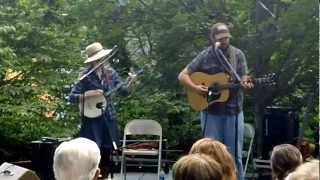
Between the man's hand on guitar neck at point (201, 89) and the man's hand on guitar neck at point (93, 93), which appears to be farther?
the man's hand on guitar neck at point (93, 93)

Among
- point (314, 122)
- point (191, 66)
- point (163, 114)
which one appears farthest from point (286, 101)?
point (191, 66)

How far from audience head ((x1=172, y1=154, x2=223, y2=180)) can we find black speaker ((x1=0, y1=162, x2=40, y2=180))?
3.61 feet

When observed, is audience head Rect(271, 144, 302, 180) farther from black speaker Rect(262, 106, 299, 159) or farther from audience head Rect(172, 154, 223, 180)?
black speaker Rect(262, 106, 299, 159)

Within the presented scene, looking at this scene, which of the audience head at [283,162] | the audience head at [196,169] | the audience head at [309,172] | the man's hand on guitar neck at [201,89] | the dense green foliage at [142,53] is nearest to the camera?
the audience head at [309,172]

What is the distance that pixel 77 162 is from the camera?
118 inches

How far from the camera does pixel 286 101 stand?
789cm

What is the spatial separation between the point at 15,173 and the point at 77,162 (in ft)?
2.64

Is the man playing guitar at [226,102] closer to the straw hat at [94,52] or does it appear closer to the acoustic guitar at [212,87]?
the acoustic guitar at [212,87]

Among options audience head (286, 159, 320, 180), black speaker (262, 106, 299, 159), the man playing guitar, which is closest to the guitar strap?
the man playing guitar

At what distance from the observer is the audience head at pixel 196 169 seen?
9.03 feet

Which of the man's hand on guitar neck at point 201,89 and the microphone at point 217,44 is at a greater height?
the microphone at point 217,44

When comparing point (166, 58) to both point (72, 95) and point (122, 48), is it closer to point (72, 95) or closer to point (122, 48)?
point (122, 48)

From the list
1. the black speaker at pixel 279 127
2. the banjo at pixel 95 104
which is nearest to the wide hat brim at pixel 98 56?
the banjo at pixel 95 104

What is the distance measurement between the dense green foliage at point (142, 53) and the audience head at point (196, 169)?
430 cm
